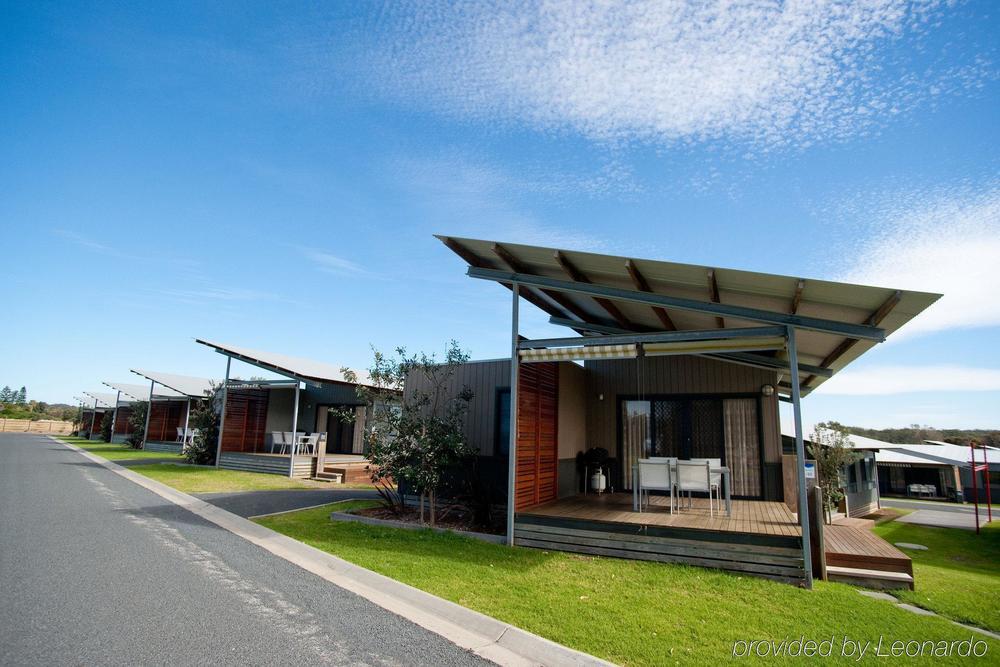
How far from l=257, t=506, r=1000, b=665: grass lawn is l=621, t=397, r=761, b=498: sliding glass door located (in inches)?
155

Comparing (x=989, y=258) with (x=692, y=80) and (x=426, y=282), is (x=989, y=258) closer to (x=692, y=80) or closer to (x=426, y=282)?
(x=692, y=80)

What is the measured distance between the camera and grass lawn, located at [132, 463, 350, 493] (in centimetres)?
1309

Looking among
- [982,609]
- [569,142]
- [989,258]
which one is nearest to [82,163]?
[569,142]

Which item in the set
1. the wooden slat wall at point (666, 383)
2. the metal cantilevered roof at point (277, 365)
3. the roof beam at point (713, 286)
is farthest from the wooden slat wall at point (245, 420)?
the roof beam at point (713, 286)

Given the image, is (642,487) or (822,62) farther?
(642,487)

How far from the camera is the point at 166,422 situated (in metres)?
26.3

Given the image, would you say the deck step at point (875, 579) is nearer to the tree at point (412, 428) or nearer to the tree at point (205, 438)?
the tree at point (412, 428)

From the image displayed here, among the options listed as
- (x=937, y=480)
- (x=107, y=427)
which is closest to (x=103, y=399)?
(x=107, y=427)

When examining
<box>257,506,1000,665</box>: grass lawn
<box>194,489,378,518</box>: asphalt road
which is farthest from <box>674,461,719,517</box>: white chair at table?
<box>194,489,378,518</box>: asphalt road

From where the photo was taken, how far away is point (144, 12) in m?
9.31

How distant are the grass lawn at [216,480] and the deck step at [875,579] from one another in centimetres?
1223

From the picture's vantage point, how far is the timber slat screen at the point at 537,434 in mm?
8094

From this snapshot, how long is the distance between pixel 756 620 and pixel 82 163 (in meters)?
15.6

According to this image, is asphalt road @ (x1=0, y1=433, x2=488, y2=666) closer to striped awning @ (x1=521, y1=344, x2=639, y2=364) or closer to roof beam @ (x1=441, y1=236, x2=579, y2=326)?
striped awning @ (x1=521, y1=344, x2=639, y2=364)
